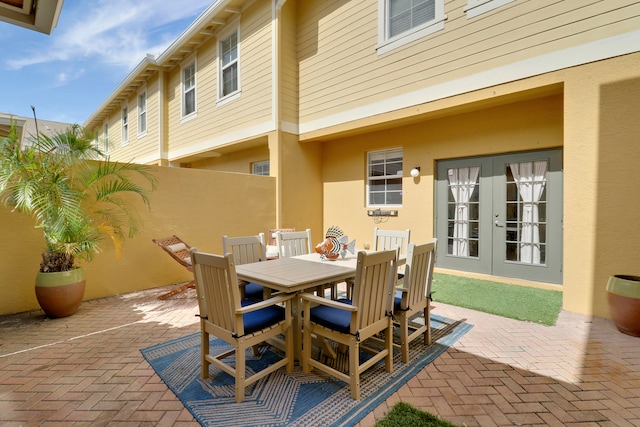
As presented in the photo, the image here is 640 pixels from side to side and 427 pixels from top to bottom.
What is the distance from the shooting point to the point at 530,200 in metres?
4.76

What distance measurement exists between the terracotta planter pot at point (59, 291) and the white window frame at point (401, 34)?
19.3 feet

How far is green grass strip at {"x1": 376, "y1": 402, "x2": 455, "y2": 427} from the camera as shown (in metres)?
1.83

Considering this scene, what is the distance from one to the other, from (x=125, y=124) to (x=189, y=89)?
4928 millimetres

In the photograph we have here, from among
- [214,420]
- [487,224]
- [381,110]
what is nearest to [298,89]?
[381,110]

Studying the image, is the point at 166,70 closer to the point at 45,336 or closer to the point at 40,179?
the point at 40,179

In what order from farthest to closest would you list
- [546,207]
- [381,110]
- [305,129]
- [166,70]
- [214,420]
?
[166,70]
[305,129]
[381,110]
[546,207]
[214,420]

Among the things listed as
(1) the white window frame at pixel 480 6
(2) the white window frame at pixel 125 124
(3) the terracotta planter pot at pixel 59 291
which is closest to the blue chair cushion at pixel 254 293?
(3) the terracotta planter pot at pixel 59 291

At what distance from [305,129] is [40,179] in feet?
15.2

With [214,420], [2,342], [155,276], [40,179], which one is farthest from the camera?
[155,276]

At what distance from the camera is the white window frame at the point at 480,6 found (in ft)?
14.0

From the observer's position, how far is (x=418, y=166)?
5871 millimetres

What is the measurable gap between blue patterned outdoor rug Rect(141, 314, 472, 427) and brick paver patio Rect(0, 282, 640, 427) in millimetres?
81

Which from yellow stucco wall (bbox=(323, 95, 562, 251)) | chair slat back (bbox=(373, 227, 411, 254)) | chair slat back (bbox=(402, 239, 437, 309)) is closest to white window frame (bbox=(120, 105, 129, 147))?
yellow stucco wall (bbox=(323, 95, 562, 251))

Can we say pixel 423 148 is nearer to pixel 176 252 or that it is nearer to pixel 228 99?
pixel 176 252
